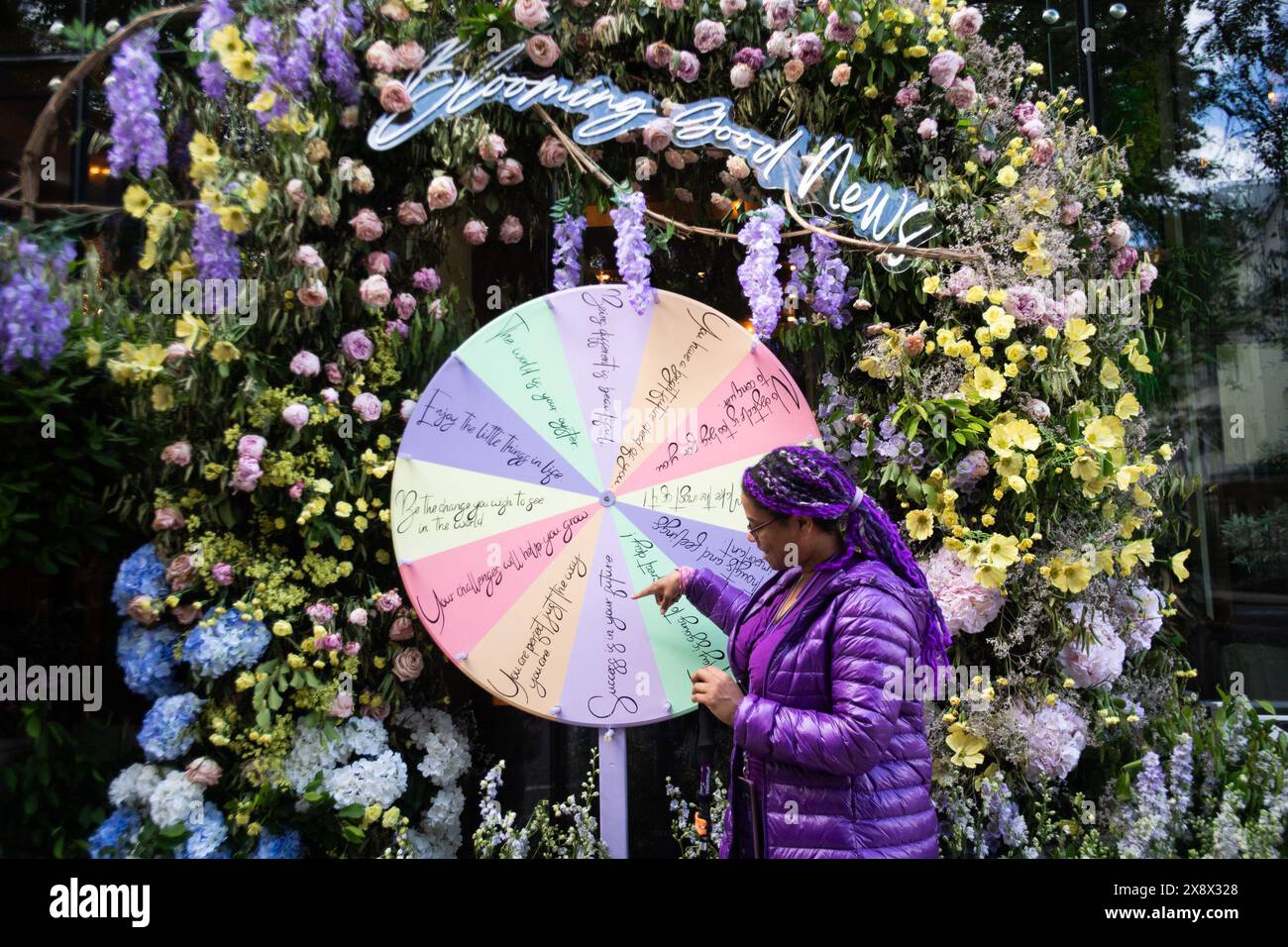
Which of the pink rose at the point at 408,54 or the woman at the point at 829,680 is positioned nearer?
the woman at the point at 829,680

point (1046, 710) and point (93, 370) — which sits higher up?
point (93, 370)

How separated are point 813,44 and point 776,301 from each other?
82 centimetres

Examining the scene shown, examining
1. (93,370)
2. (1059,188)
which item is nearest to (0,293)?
(93,370)

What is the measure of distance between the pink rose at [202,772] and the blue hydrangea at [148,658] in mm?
242

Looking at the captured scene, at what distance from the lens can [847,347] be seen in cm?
281

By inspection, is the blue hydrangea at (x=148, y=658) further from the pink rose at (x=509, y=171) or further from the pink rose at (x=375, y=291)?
the pink rose at (x=509, y=171)

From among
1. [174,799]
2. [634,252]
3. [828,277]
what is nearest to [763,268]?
[828,277]

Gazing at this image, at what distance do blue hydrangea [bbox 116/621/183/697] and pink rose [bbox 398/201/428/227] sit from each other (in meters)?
1.42

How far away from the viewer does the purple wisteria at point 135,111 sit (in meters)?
2.50

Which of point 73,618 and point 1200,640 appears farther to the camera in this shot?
point 1200,640

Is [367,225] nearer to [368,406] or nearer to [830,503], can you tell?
[368,406]

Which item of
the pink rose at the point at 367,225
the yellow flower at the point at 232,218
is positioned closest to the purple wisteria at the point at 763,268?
the pink rose at the point at 367,225

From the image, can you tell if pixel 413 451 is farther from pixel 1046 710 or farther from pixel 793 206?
pixel 1046 710

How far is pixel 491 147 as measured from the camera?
2.64 metres
